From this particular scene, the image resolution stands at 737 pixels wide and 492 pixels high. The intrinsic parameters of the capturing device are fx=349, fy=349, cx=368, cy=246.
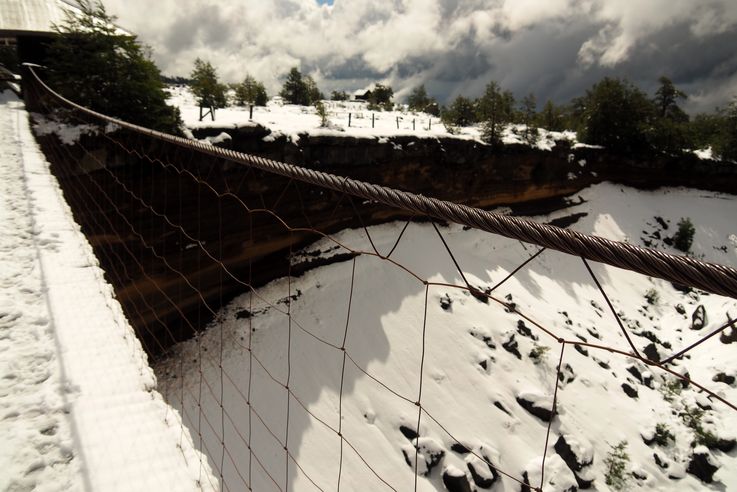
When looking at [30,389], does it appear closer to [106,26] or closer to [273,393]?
[273,393]

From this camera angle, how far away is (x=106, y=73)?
7.80m

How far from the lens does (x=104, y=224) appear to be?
7.34 meters

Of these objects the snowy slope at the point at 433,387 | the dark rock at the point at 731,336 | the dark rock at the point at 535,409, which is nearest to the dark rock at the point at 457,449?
the snowy slope at the point at 433,387

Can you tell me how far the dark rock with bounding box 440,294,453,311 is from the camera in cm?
1067

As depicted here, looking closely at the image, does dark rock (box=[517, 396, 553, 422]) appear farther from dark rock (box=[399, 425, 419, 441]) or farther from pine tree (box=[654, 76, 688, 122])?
pine tree (box=[654, 76, 688, 122])

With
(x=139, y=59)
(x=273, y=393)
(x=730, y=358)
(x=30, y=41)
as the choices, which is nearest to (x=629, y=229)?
(x=730, y=358)

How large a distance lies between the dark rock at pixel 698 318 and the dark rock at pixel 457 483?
13.3 meters

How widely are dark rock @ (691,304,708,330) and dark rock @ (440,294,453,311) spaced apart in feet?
36.9

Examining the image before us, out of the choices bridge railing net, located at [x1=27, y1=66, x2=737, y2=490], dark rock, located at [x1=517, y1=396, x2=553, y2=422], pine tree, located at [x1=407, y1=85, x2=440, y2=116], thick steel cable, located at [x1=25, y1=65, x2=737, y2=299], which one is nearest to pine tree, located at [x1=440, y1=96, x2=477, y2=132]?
pine tree, located at [x1=407, y1=85, x2=440, y2=116]

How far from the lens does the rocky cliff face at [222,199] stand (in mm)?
7070

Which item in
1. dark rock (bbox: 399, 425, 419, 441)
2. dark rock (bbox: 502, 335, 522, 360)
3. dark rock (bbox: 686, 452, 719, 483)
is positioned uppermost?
dark rock (bbox: 502, 335, 522, 360)

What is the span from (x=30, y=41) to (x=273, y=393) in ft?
37.9

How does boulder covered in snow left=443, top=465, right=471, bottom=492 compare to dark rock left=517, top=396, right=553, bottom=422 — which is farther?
dark rock left=517, top=396, right=553, bottom=422

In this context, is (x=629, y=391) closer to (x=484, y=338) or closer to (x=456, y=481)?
(x=484, y=338)
